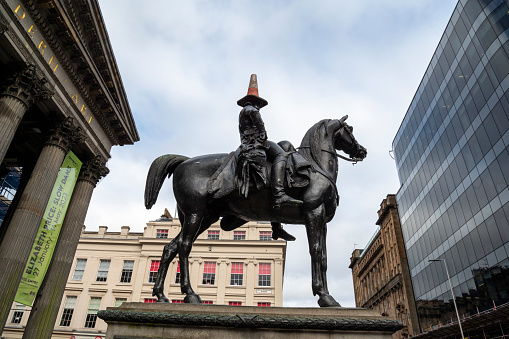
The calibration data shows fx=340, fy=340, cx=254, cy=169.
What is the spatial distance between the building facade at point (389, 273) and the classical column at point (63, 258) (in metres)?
32.4

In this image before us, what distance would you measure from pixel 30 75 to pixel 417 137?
42368 mm

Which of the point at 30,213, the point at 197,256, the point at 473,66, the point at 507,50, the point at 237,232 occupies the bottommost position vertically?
the point at 30,213

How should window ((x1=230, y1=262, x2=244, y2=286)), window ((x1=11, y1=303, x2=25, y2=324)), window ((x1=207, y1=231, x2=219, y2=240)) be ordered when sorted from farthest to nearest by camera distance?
window ((x1=207, y1=231, x2=219, y2=240))
window ((x1=230, y1=262, x2=244, y2=286))
window ((x1=11, y1=303, x2=25, y2=324))

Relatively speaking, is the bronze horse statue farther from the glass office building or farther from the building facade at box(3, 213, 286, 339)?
the building facade at box(3, 213, 286, 339)

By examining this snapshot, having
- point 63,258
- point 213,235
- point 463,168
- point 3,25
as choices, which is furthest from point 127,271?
point 463,168

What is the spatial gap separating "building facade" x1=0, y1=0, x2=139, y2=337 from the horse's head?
1363 centimetres

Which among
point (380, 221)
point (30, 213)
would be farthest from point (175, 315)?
point (380, 221)

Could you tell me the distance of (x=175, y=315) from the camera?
13.4ft

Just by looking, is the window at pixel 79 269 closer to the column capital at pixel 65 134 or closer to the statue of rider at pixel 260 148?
the column capital at pixel 65 134

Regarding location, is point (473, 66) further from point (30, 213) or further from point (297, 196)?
point (30, 213)

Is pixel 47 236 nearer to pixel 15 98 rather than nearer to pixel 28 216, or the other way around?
pixel 28 216

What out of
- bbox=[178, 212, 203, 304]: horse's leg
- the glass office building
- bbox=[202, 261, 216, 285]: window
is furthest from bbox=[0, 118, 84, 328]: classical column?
the glass office building

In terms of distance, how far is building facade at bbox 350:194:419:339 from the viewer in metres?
48.0

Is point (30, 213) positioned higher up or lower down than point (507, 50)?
lower down
